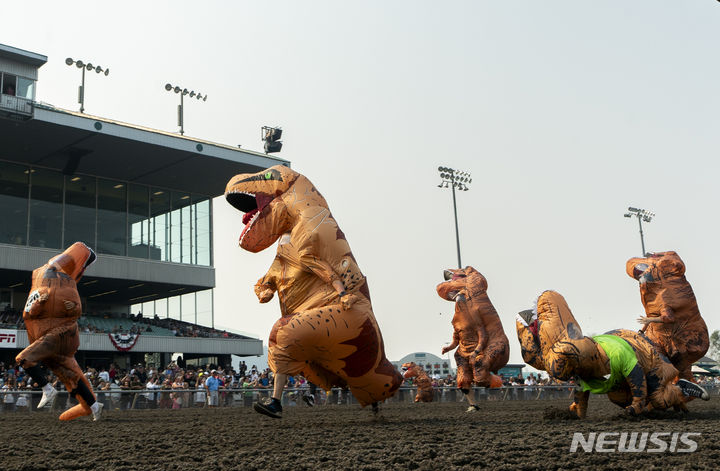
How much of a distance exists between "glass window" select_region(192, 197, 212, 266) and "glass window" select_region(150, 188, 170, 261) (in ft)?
5.27

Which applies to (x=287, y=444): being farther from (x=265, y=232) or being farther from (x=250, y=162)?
(x=250, y=162)

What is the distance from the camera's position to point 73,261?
37.9 feet

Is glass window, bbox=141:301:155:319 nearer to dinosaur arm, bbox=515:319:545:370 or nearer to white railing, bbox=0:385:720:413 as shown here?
white railing, bbox=0:385:720:413

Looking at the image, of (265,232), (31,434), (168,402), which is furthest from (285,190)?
(168,402)

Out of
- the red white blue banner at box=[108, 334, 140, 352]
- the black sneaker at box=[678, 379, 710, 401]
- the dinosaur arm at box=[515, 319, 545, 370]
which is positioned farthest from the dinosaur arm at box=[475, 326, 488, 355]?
the red white blue banner at box=[108, 334, 140, 352]

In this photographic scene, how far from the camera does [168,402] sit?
17359 millimetres

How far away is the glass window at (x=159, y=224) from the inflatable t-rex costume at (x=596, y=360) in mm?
31166

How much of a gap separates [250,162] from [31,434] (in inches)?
1120

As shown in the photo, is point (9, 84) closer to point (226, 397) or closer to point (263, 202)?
point (226, 397)

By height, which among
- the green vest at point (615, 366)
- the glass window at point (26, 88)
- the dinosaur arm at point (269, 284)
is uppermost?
the glass window at point (26, 88)

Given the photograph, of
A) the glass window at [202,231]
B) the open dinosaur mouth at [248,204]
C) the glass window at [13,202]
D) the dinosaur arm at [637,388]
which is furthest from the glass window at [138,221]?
the dinosaur arm at [637,388]

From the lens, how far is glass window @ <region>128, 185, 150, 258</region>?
3709 centimetres

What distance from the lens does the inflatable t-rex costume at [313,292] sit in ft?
26.6

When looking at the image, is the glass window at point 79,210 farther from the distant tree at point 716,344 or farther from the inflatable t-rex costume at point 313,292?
the distant tree at point 716,344
